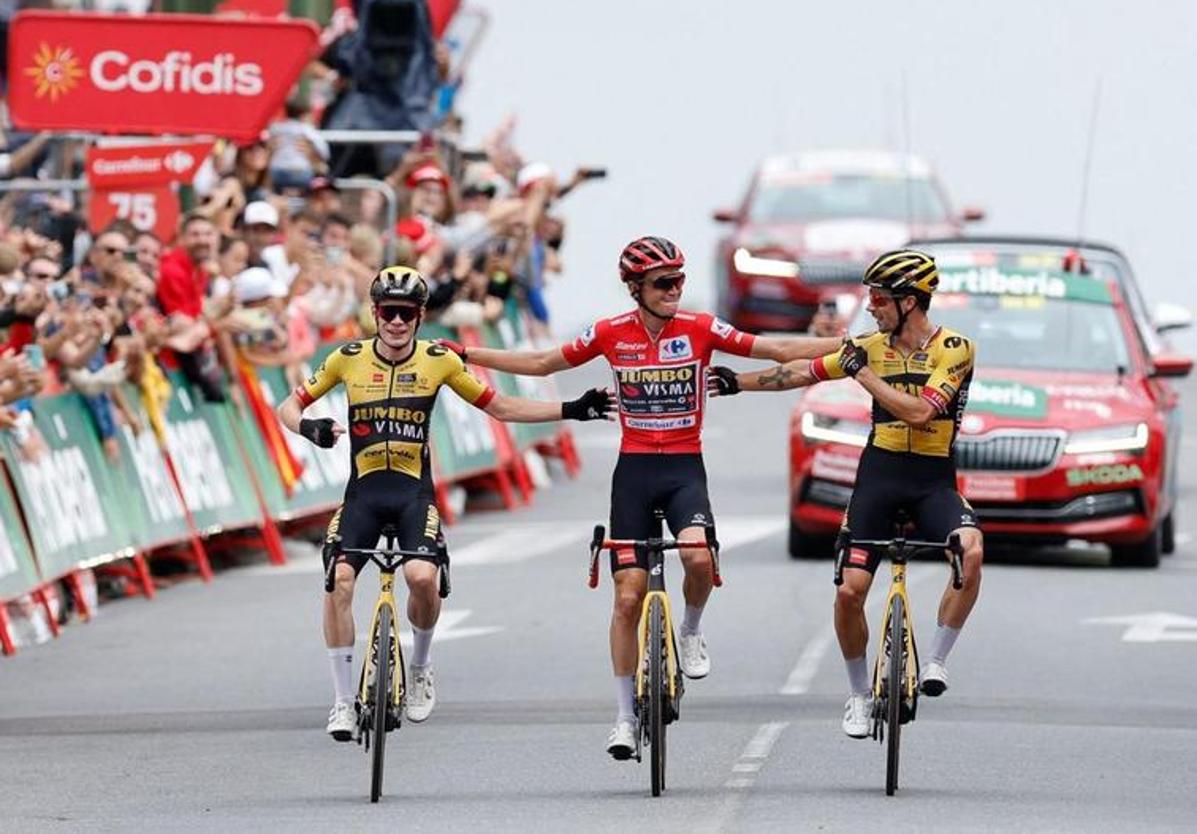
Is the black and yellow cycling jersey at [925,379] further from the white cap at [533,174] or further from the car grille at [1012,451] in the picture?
the white cap at [533,174]

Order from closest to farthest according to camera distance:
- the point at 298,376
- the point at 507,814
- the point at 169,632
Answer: the point at 507,814
the point at 169,632
the point at 298,376

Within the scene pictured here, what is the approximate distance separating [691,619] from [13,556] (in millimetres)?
5231

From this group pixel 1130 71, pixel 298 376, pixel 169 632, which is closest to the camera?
pixel 169 632

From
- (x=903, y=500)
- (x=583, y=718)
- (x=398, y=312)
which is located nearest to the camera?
(x=398, y=312)

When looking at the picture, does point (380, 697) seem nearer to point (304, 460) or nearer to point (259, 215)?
point (259, 215)

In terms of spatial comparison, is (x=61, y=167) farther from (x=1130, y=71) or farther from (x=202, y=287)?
(x=1130, y=71)

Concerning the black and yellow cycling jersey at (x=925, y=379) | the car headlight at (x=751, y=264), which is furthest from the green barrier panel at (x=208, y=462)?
the black and yellow cycling jersey at (x=925, y=379)

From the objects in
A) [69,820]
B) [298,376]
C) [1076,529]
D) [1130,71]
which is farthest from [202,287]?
[1130,71]

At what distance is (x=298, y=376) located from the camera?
73.6ft

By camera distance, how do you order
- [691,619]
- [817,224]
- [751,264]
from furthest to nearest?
[817,224]
[751,264]
[691,619]

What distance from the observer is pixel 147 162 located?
2189 centimetres

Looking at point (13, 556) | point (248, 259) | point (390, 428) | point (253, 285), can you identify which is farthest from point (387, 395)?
point (248, 259)

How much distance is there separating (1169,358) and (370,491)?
30.3 feet

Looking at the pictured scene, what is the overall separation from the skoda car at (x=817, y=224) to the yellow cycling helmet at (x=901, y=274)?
19.8 meters
